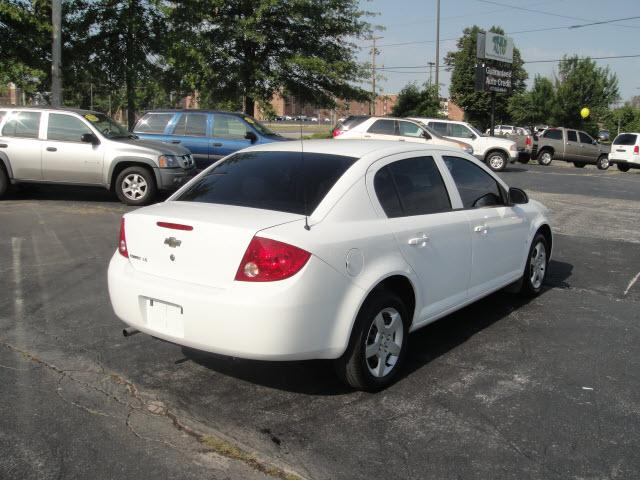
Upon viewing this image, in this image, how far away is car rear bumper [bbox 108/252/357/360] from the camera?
3.54 metres

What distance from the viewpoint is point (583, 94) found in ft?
172

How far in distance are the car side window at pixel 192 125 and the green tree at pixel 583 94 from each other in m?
44.4

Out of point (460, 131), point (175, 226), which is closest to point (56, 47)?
point (460, 131)

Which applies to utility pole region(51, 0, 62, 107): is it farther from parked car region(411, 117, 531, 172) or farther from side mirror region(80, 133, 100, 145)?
parked car region(411, 117, 531, 172)

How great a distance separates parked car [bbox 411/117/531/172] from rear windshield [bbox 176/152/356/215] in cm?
1946

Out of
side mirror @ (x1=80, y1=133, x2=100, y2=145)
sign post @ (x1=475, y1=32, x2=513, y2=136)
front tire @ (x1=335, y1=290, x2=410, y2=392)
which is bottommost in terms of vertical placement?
front tire @ (x1=335, y1=290, x2=410, y2=392)

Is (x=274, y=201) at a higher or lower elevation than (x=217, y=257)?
higher

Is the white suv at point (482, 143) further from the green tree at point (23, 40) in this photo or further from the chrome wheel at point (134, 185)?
the chrome wheel at point (134, 185)

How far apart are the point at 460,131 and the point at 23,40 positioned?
1456 cm

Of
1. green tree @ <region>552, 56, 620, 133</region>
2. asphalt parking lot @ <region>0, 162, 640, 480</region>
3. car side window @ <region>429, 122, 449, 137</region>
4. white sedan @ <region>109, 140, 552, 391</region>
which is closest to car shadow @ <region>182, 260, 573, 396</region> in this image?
asphalt parking lot @ <region>0, 162, 640, 480</region>

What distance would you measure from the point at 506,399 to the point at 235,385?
1696mm

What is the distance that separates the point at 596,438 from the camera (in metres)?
3.57

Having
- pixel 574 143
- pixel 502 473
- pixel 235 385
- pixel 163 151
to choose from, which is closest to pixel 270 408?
pixel 235 385

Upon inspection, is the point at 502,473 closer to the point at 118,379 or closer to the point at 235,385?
the point at 235,385
